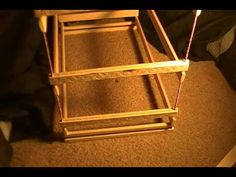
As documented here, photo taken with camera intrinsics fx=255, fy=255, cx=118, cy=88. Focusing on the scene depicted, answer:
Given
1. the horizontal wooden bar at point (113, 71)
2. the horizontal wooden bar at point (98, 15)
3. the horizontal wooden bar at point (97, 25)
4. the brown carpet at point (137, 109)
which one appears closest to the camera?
the horizontal wooden bar at point (113, 71)

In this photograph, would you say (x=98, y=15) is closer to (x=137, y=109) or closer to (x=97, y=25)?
(x=97, y=25)

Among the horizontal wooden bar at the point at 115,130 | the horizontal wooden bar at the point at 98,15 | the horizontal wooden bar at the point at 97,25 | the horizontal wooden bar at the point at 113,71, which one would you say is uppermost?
the horizontal wooden bar at the point at 98,15

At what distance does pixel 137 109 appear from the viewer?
0.99 meters

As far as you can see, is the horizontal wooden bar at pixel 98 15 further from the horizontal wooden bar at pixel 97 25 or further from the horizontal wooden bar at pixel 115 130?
the horizontal wooden bar at pixel 115 130

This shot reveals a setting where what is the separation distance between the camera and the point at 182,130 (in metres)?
0.92

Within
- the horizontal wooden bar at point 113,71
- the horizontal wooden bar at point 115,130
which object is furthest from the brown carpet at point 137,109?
the horizontal wooden bar at point 113,71

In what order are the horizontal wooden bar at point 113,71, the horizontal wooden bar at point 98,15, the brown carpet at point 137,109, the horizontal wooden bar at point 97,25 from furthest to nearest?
the horizontal wooden bar at point 97,25 < the horizontal wooden bar at point 98,15 < the brown carpet at point 137,109 < the horizontal wooden bar at point 113,71

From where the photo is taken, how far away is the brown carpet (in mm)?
838

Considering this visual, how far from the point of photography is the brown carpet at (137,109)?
838 mm

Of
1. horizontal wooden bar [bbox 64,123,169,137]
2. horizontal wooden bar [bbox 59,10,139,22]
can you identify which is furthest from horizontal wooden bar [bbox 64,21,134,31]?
horizontal wooden bar [bbox 64,123,169,137]

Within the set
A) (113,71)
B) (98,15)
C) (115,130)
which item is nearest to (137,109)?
(115,130)

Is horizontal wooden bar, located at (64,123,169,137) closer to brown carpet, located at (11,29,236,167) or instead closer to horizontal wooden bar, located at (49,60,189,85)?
brown carpet, located at (11,29,236,167)
